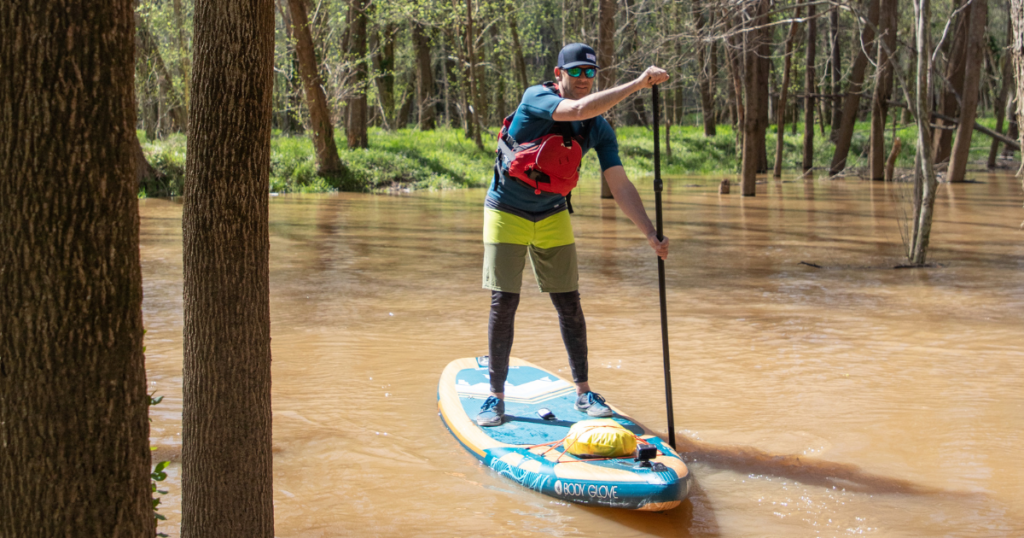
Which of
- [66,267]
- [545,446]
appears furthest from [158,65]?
[66,267]

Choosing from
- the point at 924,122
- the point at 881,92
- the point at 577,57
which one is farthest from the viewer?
the point at 881,92

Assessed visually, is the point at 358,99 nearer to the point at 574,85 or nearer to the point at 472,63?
the point at 472,63

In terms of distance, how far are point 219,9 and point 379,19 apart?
2452 centimetres

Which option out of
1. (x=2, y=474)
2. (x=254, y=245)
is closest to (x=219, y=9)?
(x=254, y=245)

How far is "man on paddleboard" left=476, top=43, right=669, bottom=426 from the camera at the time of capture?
4.26m

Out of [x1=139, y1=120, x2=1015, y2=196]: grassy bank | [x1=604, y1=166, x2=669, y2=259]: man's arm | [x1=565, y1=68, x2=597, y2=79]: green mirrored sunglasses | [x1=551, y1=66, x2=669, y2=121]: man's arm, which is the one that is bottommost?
[x1=604, y1=166, x2=669, y2=259]: man's arm

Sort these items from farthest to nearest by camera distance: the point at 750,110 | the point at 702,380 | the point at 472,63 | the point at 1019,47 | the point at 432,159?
the point at 432,159, the point at 472,63, the point at 750,110, the point at 702,380, the point at 1019,47

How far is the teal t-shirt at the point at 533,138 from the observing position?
427 centimetres

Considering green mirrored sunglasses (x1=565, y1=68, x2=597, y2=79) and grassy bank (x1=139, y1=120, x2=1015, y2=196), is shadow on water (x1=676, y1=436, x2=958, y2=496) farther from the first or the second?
grassy bank (x1=139, y1=120, x2=1015, y2=196)

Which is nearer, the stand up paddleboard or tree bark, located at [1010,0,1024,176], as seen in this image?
the stand up paddleboard

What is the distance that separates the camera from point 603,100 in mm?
3781

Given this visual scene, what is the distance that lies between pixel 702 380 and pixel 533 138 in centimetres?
216

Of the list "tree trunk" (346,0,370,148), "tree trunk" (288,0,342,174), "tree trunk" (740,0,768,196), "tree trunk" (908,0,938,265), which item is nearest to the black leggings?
"tree trunk" (908,0,938,265)

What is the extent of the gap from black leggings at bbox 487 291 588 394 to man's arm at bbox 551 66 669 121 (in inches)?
39.9
